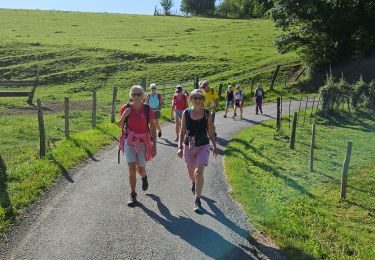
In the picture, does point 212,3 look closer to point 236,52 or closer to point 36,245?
point 236,52

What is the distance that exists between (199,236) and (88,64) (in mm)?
35024

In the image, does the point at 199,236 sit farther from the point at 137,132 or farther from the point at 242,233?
the point at 137,132

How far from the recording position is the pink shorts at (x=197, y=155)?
8094 mm

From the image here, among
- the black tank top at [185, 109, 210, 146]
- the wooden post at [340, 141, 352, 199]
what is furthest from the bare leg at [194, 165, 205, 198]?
the wooden post at [340, 141, 352, 199]

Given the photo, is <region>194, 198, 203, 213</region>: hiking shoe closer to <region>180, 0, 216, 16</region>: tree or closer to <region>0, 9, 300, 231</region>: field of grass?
<region>0, 9, 300, 231</region>: field of grass

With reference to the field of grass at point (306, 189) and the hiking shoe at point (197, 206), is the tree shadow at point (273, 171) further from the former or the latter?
the hiking shoe at point (197, 206)

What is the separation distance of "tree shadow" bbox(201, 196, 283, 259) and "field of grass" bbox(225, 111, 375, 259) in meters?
0.20

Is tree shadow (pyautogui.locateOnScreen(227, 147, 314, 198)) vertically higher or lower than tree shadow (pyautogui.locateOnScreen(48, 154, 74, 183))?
lower

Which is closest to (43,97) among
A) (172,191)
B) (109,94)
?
(109,94)

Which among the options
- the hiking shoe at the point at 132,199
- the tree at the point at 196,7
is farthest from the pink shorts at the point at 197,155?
the tree at the point at 196,7

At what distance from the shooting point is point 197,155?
324 inches

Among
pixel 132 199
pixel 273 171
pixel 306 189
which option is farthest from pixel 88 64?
pixel 132 199

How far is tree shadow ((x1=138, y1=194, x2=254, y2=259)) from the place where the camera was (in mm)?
6668

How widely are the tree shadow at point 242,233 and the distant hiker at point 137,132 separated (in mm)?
1511
